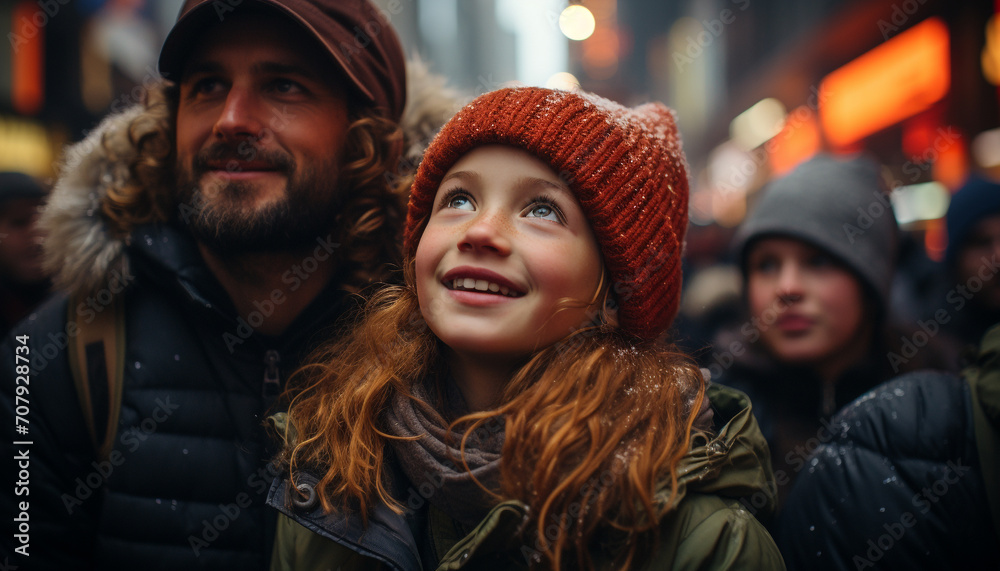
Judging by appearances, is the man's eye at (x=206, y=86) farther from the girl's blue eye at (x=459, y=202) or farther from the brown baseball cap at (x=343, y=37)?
the girl's blue eye at (x=459, y=202)

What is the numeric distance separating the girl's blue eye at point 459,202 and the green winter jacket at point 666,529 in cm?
76

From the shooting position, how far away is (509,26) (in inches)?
3398

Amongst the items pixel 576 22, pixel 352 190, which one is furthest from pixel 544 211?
pixel 576 22

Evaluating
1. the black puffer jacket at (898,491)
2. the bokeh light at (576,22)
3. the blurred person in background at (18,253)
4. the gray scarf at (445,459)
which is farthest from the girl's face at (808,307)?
the bokeh light at (576,22)

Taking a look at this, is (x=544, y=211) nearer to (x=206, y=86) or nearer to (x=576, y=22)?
(x=206, y=86)

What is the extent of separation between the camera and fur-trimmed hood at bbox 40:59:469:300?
187 centimetres

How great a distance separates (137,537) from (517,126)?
1.64 metres

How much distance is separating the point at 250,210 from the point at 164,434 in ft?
2.43

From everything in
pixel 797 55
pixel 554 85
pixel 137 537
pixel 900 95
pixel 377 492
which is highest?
pixel 797 55

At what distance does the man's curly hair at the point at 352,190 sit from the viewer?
1948mm

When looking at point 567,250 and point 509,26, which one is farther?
point 509,26

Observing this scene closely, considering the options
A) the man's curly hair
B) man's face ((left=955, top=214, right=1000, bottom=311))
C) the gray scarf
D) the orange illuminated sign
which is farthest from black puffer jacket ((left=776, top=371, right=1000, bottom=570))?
the orange illuminated sign

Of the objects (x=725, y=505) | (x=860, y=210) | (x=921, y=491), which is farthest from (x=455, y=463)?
(x=860, y=210)

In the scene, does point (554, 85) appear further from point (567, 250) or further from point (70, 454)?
point (70, 454)
